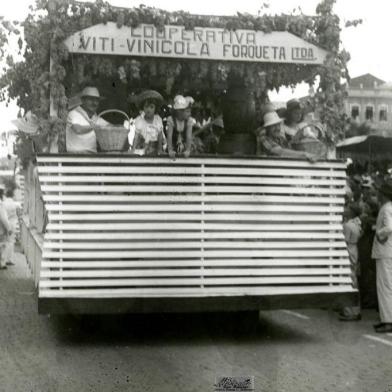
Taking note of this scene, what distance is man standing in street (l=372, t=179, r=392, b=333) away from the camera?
9.25 m

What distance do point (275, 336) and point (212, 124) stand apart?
3.11 metres

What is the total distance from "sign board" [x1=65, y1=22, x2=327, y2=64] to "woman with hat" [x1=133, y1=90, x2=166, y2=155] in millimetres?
719

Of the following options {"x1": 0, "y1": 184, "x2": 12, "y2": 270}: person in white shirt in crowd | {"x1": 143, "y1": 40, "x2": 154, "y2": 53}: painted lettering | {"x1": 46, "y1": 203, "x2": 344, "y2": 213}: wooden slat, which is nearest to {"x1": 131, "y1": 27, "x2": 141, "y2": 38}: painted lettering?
{"x1": 143, "y1": 40, "x2": 154, "y2": 53}: painted lettering

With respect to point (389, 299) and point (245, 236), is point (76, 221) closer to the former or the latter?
point (245, 236)

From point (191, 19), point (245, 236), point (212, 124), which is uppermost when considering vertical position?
point (191, 19)

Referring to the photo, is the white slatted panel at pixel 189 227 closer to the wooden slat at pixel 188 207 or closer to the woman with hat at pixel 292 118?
the wooden slat at pixel 188 207

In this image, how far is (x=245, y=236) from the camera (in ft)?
26.9

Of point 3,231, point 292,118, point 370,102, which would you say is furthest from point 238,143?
point 370,102

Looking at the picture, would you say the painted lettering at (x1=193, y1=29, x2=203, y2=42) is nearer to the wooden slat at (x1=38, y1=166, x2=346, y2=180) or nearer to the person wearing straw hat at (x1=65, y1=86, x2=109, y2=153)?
the person wearing straw hat at (x1=65, y1=86, x2=109, y2=153)

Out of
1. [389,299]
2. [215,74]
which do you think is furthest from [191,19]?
[389,299]

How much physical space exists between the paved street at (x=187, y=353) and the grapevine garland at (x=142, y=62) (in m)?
2.31

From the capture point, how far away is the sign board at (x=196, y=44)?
843 centimetres

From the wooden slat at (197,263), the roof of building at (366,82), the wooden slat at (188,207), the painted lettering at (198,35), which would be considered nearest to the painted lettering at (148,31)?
the painted lettering at (198,35)

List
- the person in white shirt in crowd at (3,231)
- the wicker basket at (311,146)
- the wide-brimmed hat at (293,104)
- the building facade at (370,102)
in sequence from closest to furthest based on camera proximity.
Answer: the wicker basket at (311,146) → the wide-brimmed hat at (293,104) → the person in white shirt in crowd at (3,231) → the building facade at (370,102)
